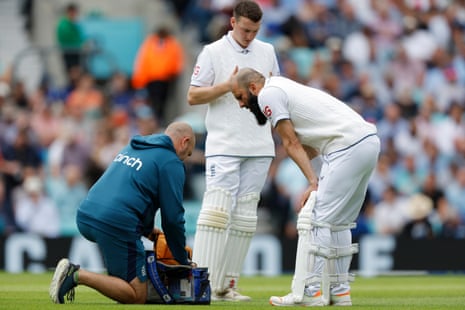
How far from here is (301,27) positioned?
21.3m

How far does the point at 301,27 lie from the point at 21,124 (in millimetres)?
5354

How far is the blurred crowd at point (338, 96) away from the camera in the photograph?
1855 cm

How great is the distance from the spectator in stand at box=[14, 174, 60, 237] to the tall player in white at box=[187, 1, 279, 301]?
7513mm

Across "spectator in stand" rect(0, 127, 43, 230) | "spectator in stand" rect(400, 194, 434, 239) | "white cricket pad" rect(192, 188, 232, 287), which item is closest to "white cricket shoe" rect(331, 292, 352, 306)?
"white cricket pad" rect(192, 188, 232, 287)

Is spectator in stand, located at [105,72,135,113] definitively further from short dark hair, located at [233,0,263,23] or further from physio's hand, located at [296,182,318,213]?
physio's hand, located at [296,182,318,213]

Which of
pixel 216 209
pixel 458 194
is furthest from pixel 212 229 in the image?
pixel 458 194

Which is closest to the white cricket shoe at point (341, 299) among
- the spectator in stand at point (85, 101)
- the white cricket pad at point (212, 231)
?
the white cricket pad at point (212, 231)

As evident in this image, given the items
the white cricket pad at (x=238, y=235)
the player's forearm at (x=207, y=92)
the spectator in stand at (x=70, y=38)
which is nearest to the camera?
the player's forearm at (x=207, y=92)

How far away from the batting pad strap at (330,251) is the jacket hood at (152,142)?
141 centimetres

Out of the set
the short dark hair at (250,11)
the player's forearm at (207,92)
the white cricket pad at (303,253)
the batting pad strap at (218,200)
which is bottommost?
the white cricket pad at (303,253)

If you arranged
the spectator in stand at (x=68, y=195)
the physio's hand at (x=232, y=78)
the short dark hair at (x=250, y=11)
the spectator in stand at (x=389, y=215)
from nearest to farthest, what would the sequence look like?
the physio's hand at (x=232, y=78) < the short dark hair at (x=250, y=11) < the spectator in stand at (x=68, y=195) < the spectator in stand at (x=389, y=215)

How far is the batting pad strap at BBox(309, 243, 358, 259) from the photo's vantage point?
9.62m

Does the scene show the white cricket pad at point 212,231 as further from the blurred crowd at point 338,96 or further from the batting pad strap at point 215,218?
the blurred crowd at point 338,96

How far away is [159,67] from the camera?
2047cm
